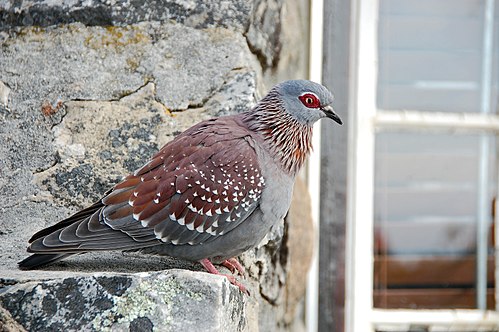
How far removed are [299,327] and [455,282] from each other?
0.65m

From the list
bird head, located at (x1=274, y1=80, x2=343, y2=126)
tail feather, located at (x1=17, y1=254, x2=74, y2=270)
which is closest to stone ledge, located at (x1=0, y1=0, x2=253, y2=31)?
bird head, located at (x1=274, y1=80, x2=343, y2=126)

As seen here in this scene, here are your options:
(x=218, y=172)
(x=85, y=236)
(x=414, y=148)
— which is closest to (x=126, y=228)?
(x=85, y=236)

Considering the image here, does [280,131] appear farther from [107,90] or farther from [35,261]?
[35,261]

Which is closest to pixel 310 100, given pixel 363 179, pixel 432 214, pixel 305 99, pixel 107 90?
pixel 305 99

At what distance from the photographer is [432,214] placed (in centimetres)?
269

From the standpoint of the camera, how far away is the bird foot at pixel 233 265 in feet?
5.19

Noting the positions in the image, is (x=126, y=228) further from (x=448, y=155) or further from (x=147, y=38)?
(x=448, y=155)

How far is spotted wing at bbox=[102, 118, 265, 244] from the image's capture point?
138cm

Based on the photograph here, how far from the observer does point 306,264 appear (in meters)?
2.23

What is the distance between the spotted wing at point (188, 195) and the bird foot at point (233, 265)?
0.19 metres

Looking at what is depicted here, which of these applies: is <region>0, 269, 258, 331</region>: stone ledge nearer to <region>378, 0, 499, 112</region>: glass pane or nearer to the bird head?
the bird head

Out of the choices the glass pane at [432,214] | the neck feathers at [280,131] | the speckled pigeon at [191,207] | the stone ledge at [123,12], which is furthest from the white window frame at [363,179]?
the speckled pigeon at [191,207]

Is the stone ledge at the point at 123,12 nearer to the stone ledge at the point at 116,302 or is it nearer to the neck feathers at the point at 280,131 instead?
the neck feathers at the point at 280,131

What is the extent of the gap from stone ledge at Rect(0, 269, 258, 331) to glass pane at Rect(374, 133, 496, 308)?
150 cm
